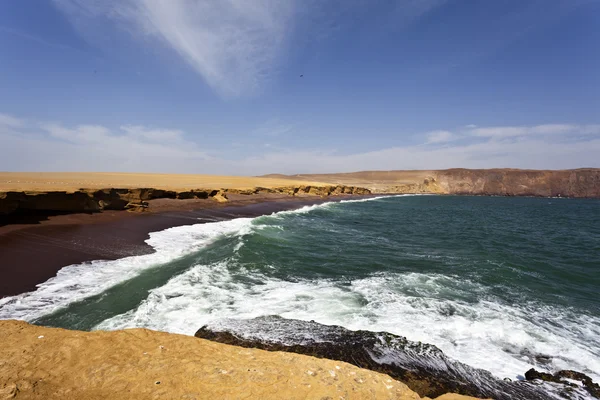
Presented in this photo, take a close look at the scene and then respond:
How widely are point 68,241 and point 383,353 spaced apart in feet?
52.2

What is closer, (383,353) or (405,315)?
(383,353)

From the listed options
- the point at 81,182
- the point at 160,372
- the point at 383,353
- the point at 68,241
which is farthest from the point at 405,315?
the point at 81,182

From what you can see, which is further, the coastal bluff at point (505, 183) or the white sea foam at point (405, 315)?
the coastal bluff at point (505, 183)

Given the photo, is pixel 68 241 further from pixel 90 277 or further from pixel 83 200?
pixel 83 200

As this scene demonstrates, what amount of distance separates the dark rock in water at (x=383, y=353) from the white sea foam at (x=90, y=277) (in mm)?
5414

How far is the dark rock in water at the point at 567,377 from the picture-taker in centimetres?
541

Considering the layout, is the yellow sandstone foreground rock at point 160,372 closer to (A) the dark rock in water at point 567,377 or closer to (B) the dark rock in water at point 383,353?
(B) the dark rock in water at point 383,353

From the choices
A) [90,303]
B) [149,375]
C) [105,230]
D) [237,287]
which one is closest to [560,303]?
[237,287]

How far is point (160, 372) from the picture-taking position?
4273 millimetres

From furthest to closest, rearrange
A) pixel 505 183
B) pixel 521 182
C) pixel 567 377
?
pixel 505 183 < pixel 521 182 < pixel 567 377

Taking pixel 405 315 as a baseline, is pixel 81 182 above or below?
above

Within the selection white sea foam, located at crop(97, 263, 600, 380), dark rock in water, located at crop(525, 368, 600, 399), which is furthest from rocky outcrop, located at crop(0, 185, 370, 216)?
dark rock in water, located at crop(525, 368, 600, 399)

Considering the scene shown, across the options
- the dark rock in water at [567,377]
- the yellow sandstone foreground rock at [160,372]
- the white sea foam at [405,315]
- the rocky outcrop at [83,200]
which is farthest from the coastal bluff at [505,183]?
the yellow sandstone foreground rock at [160,372]

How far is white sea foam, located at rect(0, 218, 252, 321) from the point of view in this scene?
26.3 ft
